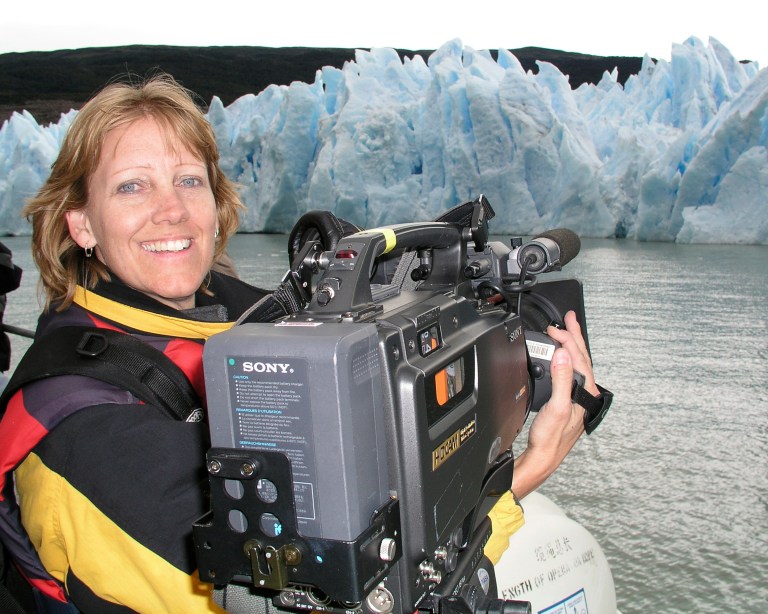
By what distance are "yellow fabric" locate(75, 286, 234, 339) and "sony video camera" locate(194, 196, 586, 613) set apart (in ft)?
0.79

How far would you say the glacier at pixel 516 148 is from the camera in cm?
1054

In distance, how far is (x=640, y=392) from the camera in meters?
4.50

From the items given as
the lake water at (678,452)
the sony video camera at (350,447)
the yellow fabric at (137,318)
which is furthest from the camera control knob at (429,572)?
the lake water at (678,452)

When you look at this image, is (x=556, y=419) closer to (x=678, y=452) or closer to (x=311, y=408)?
(x=311, y=408)

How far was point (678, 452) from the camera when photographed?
3564 millimetres

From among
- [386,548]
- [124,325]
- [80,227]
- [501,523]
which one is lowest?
[501,523]

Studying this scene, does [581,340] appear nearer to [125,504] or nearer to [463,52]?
[125,504]

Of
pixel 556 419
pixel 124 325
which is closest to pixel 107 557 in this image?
pixel 124 325

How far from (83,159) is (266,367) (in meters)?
0.51

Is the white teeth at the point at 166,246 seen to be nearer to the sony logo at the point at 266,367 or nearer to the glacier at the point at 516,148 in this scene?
the sony logo at the point at 266,367

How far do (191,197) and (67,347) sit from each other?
10.9 inches

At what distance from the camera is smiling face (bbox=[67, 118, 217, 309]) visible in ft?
2.92

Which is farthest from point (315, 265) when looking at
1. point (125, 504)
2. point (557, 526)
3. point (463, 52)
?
point (463, 52)

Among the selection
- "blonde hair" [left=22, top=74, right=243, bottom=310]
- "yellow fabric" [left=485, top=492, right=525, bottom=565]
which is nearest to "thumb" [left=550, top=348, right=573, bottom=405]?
"yellow fabric" [left=485, top=492, right=525, bottom=565]
